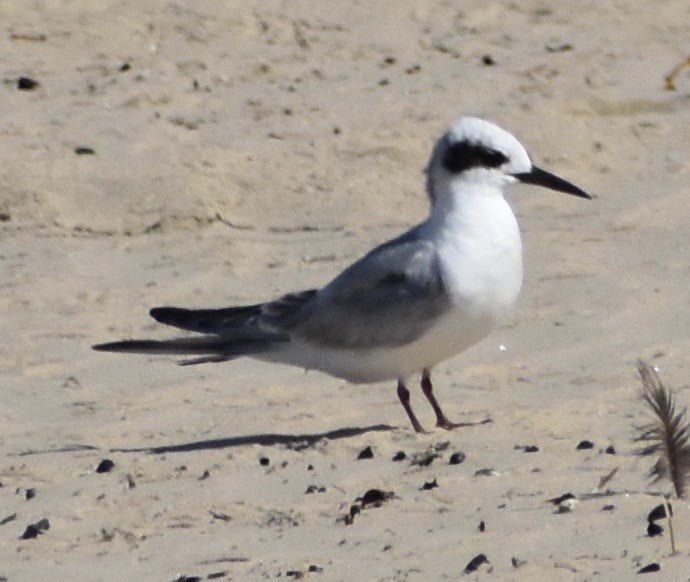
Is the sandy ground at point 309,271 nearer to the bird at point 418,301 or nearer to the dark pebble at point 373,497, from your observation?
the dark pebble at point 373,497

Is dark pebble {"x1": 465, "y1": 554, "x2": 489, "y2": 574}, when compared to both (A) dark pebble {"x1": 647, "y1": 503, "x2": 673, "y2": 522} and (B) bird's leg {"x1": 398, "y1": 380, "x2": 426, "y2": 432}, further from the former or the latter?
(B) bird's leg {"x1": 398, "y1": 380, "x2": 426, "y2": 432}

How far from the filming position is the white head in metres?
6.82

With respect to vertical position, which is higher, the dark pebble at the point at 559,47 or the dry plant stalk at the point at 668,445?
the dry plant stalk at the point at 668,445

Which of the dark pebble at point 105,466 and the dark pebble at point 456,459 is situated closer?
the dark pebble at point 456,459

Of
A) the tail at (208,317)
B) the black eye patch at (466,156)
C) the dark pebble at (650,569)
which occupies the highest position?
the black eye patch at (466,156)

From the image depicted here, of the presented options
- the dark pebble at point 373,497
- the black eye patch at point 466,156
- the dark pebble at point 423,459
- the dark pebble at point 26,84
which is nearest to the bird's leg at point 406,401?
the dark pebble at point 423,459

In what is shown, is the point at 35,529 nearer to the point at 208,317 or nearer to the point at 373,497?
the point at 373,497

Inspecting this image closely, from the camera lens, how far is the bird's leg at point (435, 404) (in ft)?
21.7

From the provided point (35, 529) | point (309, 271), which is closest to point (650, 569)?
point (35, 529)

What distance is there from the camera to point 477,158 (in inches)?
269

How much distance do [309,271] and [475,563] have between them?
404 centimetres

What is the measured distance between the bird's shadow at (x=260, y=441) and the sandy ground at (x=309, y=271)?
0.02 m

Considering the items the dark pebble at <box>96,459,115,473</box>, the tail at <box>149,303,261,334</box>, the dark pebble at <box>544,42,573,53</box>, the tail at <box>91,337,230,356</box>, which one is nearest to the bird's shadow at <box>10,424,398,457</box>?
the dark pebble at <box>96,459,115,473</box>

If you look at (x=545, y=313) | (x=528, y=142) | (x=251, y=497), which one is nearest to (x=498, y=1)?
(x=528, y=142)
